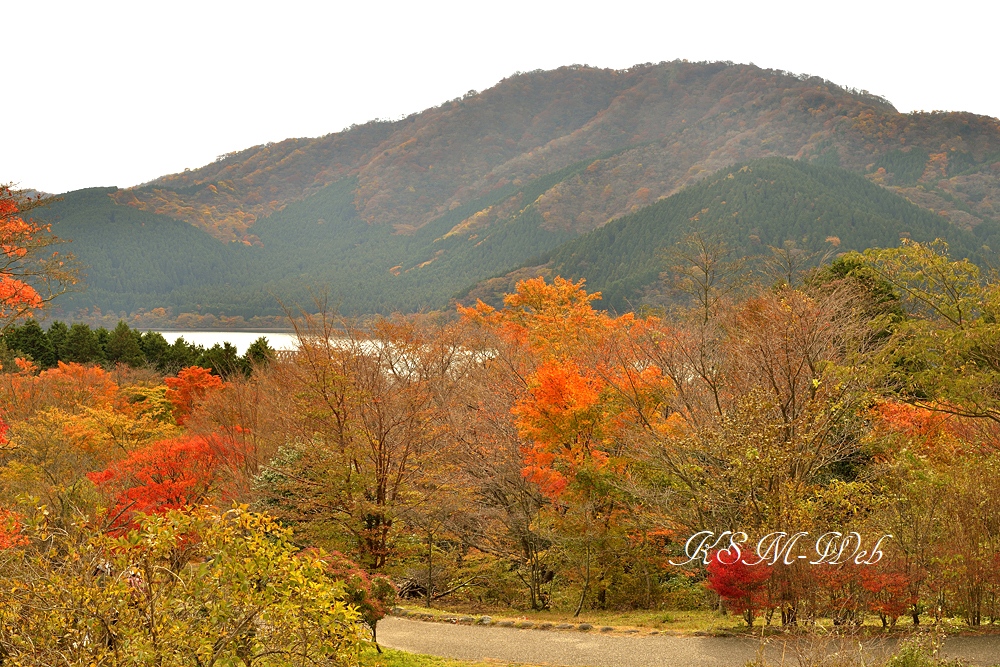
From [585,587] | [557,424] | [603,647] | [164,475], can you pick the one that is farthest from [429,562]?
[164,475]

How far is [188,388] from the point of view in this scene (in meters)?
41.9

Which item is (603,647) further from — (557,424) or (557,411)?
(557,411)

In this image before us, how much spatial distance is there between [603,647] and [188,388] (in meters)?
34.8

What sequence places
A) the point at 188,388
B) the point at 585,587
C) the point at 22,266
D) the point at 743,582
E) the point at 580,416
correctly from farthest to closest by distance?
the point at 188,388 < the point at 580,416 < the point at 585,587 < the point at 22,266 < the point at 743,582

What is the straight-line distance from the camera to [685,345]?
2027 centimetres

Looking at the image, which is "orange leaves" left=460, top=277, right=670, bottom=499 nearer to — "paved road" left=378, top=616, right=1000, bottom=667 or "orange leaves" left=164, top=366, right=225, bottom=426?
"paved road" left=378, top=616, right=1000, bottom=667

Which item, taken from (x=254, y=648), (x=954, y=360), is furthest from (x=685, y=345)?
(x=254, y=648)

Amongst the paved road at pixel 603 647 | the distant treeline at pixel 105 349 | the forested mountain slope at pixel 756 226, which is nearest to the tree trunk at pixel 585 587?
the paved road at pixel 603 647

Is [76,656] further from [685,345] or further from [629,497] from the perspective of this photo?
[685,345]

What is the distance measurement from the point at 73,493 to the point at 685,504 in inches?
626

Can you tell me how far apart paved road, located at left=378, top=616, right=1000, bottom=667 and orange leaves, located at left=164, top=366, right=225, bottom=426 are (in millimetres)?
28702

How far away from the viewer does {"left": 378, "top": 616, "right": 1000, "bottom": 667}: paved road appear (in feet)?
38.3

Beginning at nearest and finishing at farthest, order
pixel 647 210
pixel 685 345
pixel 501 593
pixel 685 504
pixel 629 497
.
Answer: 1. pixel 685 504
2. pixel 629 497
3. pixel 685 345
4. pixel 501 593
5. pixel 647 210

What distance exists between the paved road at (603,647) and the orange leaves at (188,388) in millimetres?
28702
